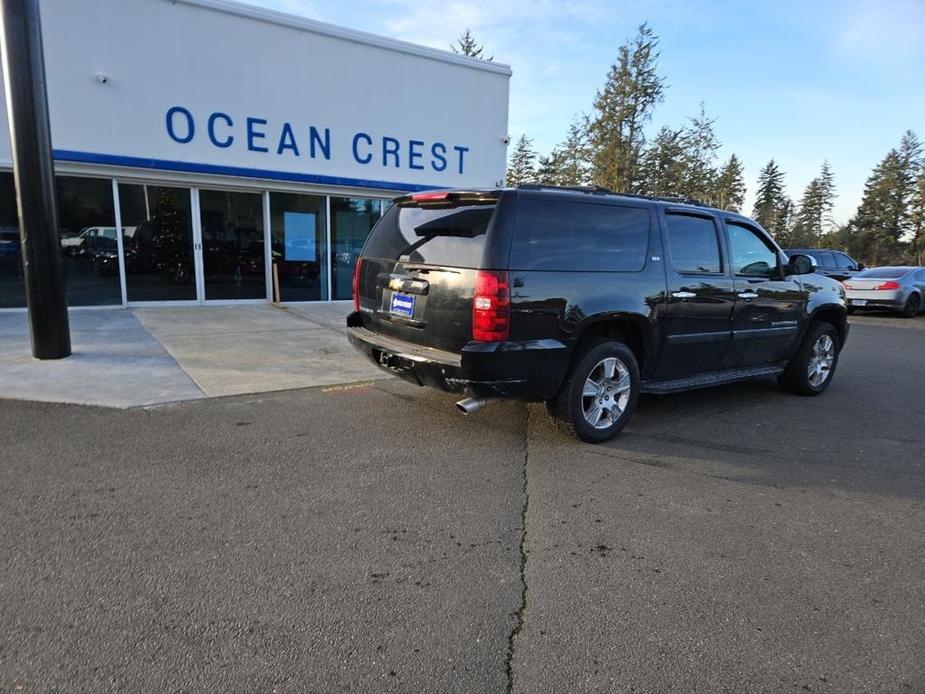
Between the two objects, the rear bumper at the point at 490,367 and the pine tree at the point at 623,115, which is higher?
the pine tree at the point at 623,115

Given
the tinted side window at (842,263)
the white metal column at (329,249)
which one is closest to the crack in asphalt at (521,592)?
the white metal column at (329,249)

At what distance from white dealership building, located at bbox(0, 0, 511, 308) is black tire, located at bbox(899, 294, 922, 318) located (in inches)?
480

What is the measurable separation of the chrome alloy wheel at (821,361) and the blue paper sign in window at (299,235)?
10269 mm

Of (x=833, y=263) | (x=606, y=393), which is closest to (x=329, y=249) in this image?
(x=606, y=393)

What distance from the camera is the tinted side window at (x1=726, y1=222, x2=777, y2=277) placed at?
5.82 metres

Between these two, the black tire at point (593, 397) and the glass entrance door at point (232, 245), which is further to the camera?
the glass entrance door at point (232, 245)

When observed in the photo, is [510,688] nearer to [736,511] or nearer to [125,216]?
[736,511]

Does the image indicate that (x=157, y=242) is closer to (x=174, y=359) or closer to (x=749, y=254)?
(x=174, y=359)

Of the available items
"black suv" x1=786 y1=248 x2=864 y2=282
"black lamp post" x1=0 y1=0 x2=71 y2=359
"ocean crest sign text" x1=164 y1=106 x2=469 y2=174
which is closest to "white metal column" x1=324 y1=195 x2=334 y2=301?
"ocean crest sign text" x1=164 y1=106 x2=469 y2=174

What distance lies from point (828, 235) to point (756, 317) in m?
73.9

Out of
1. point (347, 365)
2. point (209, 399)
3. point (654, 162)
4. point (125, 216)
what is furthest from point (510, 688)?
point (654, 162)

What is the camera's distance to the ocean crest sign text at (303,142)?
11.5 m

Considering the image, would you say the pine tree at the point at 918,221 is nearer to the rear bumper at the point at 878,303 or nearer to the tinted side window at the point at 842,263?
the tinted side window at the point at 842,263

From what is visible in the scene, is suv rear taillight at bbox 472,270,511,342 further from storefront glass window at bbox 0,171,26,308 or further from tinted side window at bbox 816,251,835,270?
tinted side window at bbox 816,251,835,270
